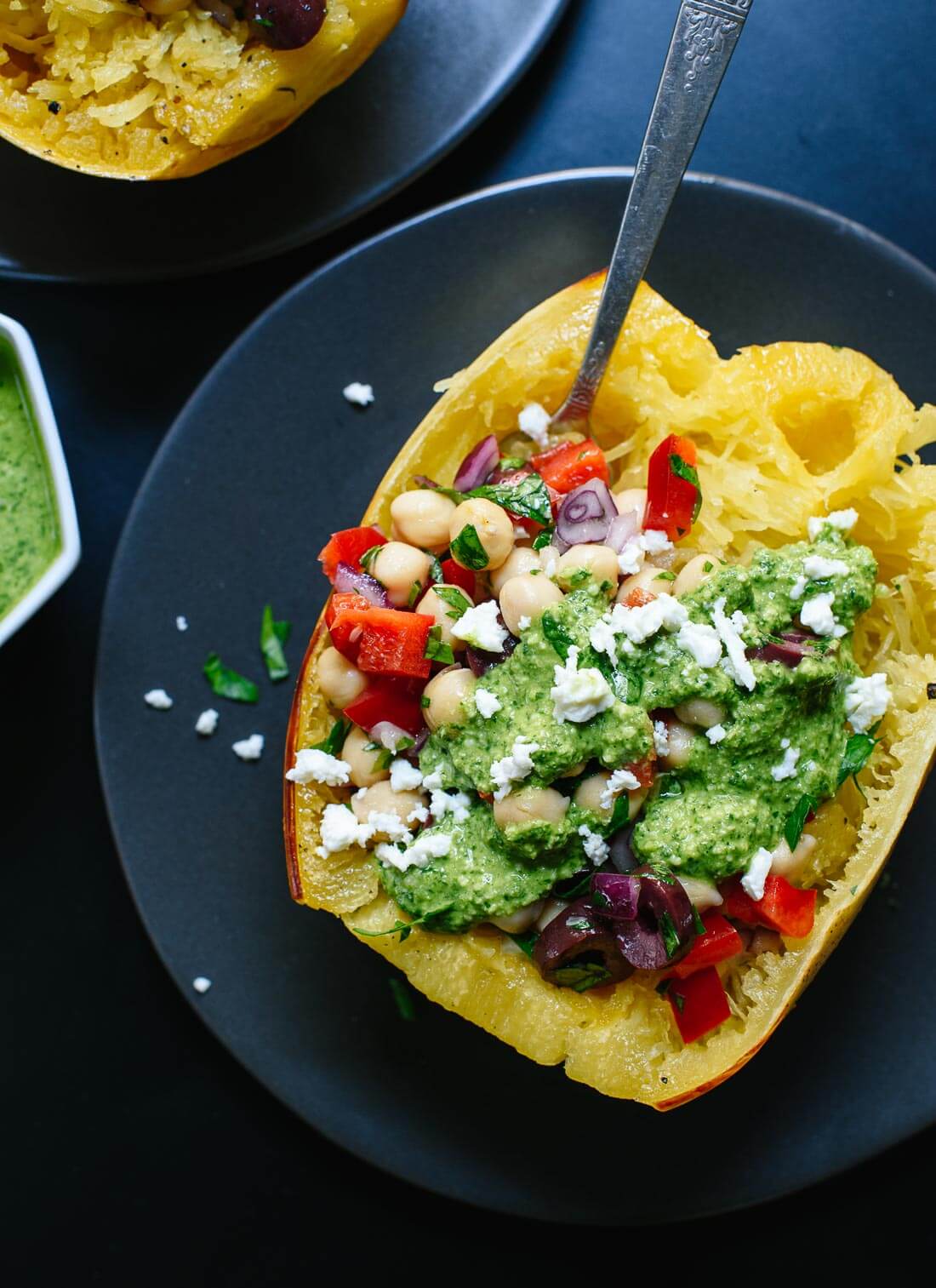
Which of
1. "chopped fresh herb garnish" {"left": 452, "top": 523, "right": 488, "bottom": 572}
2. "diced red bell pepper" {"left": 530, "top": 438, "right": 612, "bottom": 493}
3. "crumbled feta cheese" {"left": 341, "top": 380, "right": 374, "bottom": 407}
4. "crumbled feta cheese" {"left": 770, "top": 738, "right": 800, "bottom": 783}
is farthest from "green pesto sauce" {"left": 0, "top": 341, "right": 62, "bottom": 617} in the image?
"crumbled feta cheese" {"left": 770, "top": 738, "right": 800, "bottom": 783}

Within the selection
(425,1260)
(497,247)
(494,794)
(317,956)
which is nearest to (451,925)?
(494,794)

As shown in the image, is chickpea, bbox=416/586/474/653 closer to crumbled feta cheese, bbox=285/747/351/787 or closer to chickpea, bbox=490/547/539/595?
chickpea, bbox=490/547/539/595

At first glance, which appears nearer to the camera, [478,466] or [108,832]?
[478,466]

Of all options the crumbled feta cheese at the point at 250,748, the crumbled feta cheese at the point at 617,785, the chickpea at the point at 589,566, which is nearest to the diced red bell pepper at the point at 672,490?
the chickpea at the point at 589,566

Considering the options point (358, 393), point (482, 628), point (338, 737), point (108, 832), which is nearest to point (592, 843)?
point (482, 628)

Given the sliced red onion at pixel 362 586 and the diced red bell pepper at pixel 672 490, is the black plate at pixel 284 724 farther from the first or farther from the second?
the diced red bell pepper at pixel 672 490

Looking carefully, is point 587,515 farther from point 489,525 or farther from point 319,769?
point 319,769

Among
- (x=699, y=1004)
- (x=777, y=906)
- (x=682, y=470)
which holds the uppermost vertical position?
(x=682, y=470)
